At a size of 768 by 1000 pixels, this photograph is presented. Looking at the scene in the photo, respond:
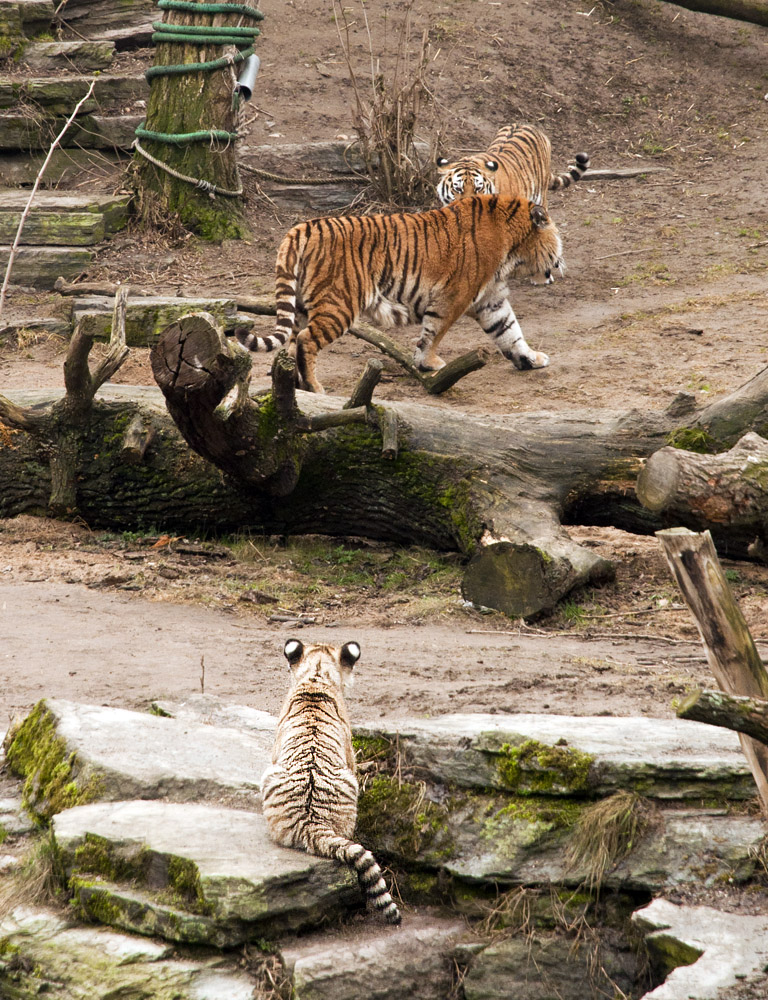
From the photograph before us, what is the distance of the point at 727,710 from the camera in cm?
251

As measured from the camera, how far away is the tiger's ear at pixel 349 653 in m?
3.62

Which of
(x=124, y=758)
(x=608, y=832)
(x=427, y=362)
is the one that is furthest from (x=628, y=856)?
(x=427, y=362)

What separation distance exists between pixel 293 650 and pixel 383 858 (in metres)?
0.71

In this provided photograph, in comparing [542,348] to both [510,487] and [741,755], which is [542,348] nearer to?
[510,487]

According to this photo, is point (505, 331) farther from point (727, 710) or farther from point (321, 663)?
point (727, 710)

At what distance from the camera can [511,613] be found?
18.3ft

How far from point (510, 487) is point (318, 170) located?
22.8ft

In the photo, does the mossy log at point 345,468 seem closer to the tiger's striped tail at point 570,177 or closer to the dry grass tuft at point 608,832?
the dry grass tuft at point 608,832

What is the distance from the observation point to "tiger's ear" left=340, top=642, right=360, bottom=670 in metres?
3.62

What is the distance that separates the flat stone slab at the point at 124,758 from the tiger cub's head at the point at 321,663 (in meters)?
0.36

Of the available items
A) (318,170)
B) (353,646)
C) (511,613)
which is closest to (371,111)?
(318,170)

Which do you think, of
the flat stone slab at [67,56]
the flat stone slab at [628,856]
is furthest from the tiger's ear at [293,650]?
the flat stone slab at [67,56]

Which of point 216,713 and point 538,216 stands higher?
point 538,216

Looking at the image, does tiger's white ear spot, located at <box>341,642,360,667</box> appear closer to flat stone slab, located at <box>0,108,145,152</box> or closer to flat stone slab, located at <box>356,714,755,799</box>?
flat stone slab, located at <box>356,714,755,799</box>
